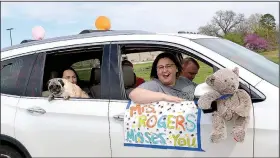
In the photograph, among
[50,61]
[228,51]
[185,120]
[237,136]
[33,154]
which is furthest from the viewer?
[50,61]

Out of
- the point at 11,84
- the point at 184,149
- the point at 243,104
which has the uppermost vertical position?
the point at 11,84

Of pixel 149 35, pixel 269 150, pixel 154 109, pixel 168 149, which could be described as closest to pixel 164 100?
pixel 154 109

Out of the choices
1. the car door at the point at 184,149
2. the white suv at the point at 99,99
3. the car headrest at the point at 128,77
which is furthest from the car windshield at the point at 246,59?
the car headrest at the point at 128,77

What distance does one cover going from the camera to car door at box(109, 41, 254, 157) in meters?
3.22

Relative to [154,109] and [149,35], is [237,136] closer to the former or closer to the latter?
[154,109]

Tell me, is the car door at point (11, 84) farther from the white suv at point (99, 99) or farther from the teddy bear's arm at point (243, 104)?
the teddy bear's arm at point (243, 104)

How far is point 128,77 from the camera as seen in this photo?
403cm

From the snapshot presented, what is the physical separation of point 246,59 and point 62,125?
1876 millimetres

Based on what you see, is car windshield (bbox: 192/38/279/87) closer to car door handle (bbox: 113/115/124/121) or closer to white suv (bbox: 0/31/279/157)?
white suv (bbox: 0/31/279/157)

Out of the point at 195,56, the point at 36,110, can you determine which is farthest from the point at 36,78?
the point at 195,56

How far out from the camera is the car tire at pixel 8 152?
4.20 metres

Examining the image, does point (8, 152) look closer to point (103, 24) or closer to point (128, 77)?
point (128, 77)

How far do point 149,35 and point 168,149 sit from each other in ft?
3.68

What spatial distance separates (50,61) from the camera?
4.36 m
